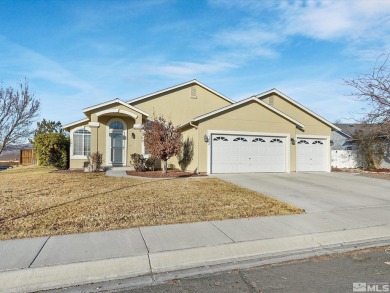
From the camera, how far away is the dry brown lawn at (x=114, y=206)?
6008 mm

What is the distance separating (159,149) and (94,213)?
26.3 ft

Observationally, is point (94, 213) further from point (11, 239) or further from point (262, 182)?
point (262, 182)

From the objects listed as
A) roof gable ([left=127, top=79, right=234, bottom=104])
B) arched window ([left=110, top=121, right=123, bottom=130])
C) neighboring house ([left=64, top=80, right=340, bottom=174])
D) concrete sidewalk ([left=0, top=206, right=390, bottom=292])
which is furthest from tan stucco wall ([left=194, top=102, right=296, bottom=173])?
concrete sidewalk ([left=0, top=206, right=390, bottom=292])

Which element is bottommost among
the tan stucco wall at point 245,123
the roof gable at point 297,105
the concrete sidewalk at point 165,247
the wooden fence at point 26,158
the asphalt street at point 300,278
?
the asphalt street at point 300,278

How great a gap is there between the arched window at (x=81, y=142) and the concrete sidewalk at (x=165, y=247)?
1430 cm

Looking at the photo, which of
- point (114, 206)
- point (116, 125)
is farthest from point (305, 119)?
point (114, 206)

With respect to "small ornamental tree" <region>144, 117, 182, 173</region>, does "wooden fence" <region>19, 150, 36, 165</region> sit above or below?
below

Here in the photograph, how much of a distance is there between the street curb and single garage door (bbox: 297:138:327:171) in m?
12.3

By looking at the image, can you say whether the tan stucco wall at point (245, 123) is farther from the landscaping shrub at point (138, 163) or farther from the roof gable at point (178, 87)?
the roof gable at point (178, 87)

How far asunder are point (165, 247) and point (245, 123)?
483 inches

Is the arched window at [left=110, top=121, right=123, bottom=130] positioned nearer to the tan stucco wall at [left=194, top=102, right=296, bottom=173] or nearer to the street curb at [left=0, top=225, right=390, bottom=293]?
the tan stucco wall at [left=194, top=102, right=296, bottom=173]

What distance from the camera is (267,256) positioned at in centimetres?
479

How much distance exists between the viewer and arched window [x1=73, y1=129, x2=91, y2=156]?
60.9 feet

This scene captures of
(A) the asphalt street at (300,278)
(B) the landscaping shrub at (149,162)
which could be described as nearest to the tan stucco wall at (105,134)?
(B) the landscaping shrub at (149,162)
